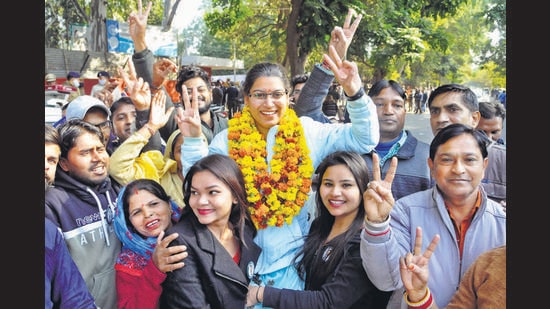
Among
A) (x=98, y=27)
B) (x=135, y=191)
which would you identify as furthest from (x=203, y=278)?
(x=98, y=27)

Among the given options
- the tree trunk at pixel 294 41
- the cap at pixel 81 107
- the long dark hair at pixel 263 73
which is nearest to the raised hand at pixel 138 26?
the cap at pixel 81 107

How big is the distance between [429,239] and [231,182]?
112cm

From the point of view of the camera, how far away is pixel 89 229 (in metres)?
2.42

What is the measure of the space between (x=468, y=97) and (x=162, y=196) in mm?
2291

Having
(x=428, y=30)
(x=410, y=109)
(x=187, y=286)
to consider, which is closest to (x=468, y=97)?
(x=187, y=286)

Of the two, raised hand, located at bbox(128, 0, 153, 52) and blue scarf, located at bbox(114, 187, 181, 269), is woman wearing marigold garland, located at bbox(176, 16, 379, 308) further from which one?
raised hand, located at bbox(128, 0, 153, 52)

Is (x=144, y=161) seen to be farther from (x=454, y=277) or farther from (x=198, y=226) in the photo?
(x=454, y=277)

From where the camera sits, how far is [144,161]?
307cm

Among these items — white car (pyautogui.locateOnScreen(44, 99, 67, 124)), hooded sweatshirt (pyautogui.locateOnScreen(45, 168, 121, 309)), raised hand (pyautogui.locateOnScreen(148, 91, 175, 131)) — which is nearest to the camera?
hooded sweatshirt (pyautogui.locateOnScreen(45, 168, 121, 309))

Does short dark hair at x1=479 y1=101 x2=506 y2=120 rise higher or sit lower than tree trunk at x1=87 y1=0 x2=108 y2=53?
lower

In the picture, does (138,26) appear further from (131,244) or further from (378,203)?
(378,203)

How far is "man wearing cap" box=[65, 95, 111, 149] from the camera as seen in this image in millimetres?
3387

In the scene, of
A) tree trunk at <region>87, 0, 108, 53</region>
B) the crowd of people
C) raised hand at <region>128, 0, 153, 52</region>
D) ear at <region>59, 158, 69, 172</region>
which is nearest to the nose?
the crowd of people

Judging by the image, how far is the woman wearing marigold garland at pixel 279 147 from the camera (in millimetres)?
2396
